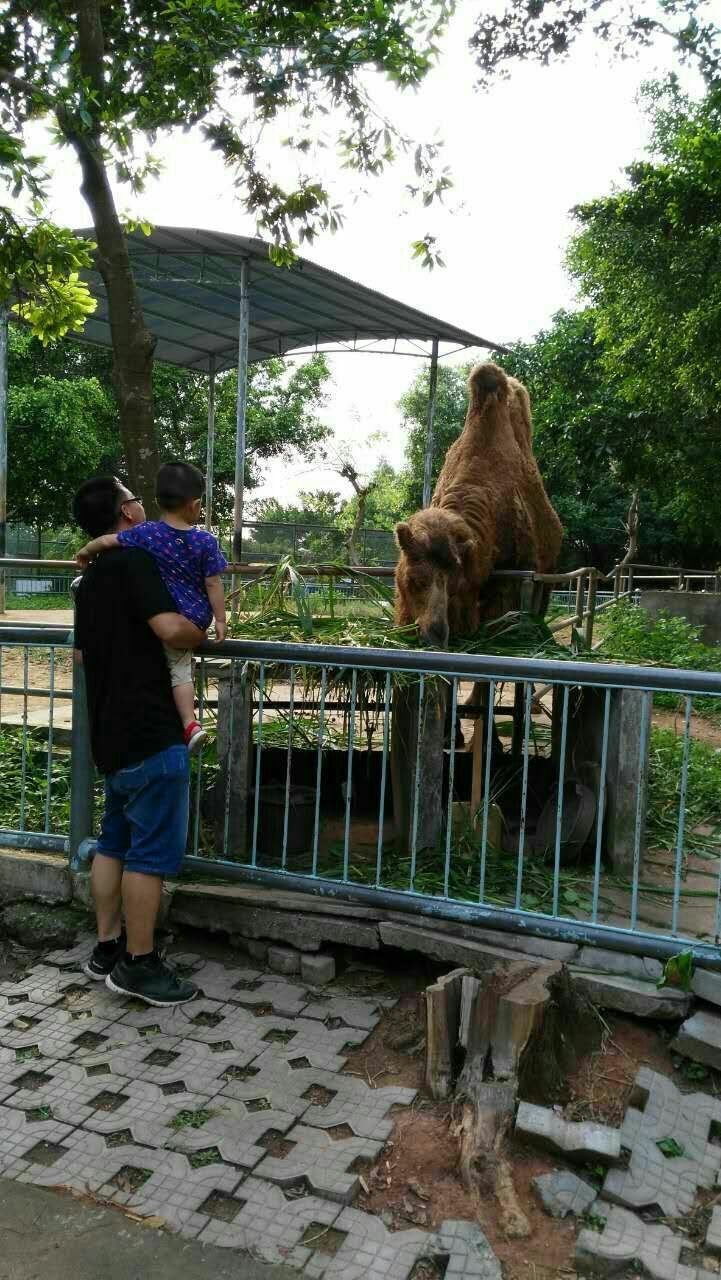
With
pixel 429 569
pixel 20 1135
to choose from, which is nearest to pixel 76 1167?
pixel 20 1135

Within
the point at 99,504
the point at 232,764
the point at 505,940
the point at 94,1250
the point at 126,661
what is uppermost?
the point at 99,504

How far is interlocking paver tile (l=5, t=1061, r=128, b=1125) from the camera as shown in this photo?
287cm

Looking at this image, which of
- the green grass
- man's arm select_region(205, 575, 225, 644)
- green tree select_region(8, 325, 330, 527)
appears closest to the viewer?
man's arm select_region(205, 575, 225, 644)

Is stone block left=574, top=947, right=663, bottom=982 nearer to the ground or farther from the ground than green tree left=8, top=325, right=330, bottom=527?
nearer to the ground

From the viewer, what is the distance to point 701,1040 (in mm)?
3145

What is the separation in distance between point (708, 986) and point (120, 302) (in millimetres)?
4435

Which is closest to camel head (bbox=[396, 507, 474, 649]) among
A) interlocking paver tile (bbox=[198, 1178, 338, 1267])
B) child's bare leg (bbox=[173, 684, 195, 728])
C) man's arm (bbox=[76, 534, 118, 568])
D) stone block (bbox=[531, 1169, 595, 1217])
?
child's bare leg (bbox=[173, 684, 195, 728])

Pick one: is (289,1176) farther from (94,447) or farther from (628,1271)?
(94,447)

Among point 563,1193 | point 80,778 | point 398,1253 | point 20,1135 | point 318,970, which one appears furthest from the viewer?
point 80,778

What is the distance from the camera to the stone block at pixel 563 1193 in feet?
8.20

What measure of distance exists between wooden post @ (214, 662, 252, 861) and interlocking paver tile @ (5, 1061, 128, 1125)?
4.19 feet

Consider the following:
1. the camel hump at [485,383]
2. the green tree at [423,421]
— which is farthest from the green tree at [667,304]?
the green tree at [423,421]

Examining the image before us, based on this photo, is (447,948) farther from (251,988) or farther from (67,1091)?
(67,1091)

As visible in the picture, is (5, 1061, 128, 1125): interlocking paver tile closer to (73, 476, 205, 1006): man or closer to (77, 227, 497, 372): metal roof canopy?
(73, 476, 205, 1006): man
